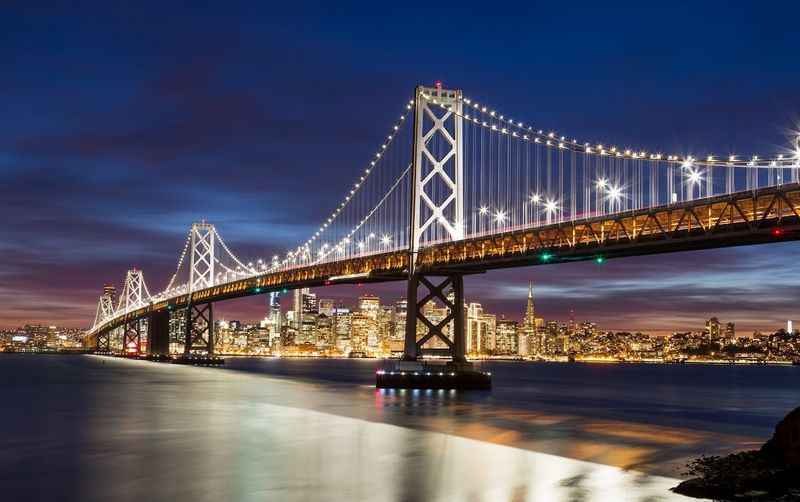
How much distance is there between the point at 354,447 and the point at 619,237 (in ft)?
53.8

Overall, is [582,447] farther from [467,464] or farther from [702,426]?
[702,426]

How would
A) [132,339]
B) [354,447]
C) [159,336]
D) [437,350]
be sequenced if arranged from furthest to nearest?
[132,339] → [159,336] → [437,350] → [354,447]

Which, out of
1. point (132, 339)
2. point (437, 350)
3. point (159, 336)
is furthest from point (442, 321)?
point (132, 339)

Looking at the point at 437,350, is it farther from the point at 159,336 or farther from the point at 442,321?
the point at 159,336

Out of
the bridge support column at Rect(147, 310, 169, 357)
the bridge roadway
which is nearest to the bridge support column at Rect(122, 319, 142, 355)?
the bridge support column at Rect(147, 310, 169, 357)

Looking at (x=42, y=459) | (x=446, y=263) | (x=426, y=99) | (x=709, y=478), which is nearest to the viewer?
(x=709, y=478)

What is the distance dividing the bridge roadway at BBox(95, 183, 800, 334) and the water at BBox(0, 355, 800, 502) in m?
6.93

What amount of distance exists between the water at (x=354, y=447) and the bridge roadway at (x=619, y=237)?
6.93m

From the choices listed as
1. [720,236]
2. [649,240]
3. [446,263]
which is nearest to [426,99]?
[446,263]

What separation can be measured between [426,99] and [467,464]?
3268 cm

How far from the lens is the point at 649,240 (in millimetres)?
36031

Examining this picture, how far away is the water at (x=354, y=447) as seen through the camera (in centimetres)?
1959

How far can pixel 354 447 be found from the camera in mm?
26828

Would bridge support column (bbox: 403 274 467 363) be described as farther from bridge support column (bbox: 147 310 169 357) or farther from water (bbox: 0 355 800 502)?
bridge support column (bbox: 147 310 169 357)
